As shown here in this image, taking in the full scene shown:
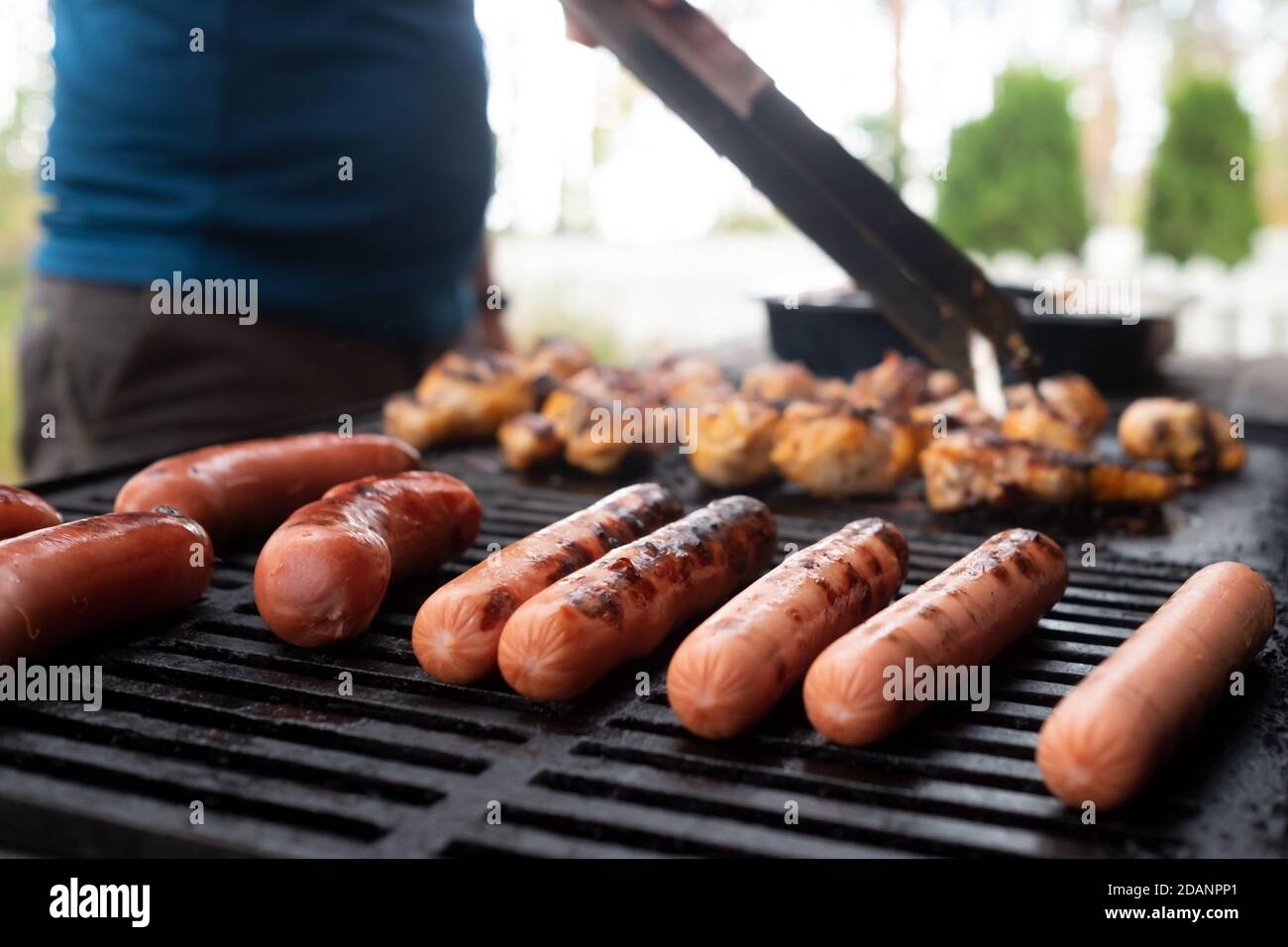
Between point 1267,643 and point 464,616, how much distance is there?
1758 mm

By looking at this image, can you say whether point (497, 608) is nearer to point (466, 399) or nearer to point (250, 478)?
point (250, 478)

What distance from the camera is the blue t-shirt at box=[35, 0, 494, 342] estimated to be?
472 centimetres

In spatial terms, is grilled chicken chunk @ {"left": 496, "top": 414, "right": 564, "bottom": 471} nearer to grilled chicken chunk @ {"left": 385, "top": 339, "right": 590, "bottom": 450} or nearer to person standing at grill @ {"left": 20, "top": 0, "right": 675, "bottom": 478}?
grilled chicken chunk @ {"left": 385, "top": 339, "right": 590, "bottom": 450}

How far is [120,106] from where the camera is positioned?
15.8 feet

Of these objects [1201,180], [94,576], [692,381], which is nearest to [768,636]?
[94,576]

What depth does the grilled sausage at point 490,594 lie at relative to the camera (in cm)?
244

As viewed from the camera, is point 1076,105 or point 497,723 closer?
point 497,723

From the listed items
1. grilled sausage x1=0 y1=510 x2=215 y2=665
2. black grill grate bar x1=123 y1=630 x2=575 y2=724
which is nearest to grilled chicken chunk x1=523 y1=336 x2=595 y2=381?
grilled sausage x1=0 y1=510 x2=215 y2=665

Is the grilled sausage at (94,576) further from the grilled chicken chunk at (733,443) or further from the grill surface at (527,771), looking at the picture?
the grilled chicken chunk at (733,443)

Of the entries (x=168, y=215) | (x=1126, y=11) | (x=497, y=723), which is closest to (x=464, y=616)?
(x=497, y=723)

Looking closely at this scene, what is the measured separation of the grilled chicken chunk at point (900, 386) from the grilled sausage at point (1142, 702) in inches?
85.7

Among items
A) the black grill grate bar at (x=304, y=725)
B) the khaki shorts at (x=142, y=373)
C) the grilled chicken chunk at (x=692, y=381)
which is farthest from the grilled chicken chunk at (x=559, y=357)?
the black grill grate bar at (x=304, y=725)
